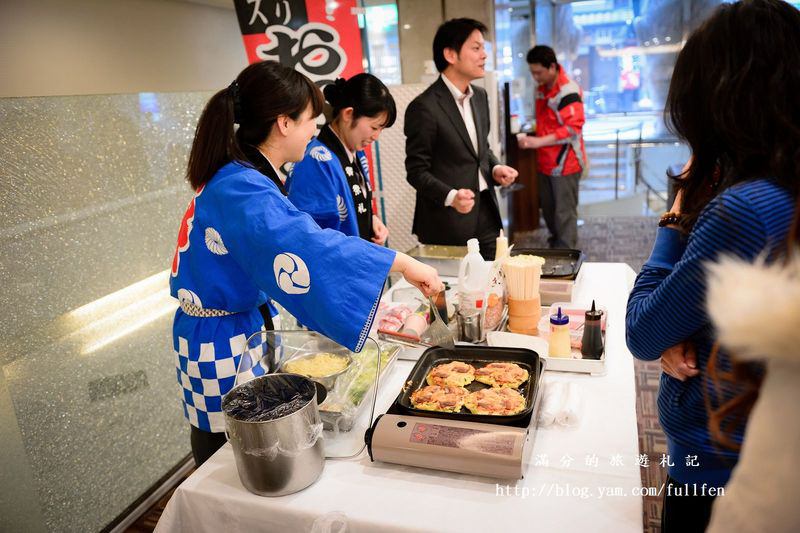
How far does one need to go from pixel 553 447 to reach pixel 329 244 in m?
0.68

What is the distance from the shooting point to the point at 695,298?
97 centimetres

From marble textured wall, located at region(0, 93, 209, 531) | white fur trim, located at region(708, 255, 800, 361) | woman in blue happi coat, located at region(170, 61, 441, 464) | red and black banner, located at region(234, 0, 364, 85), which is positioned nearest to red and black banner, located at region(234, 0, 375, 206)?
red and black banner, located at region(234, 0, 364, 85)

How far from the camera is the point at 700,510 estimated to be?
1140 mm

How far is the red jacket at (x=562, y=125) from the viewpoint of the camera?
4.91 m

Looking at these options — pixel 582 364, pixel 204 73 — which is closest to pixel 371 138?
pixel 204 73

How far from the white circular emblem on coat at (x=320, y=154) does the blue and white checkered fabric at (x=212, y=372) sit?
100 cm

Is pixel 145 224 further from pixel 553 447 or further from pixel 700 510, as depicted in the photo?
pixel 700 510

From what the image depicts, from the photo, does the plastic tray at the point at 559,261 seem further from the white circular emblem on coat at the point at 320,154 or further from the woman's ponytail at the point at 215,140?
the woman's ponytail at the point at 215,140

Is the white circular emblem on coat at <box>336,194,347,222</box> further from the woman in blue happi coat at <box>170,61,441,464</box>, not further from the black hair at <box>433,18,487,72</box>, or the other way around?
the black hair at <box>433,18,487,72</box>

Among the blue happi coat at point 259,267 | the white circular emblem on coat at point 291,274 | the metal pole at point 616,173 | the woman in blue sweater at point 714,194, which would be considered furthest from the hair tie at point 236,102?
the metal pole at point 616,173

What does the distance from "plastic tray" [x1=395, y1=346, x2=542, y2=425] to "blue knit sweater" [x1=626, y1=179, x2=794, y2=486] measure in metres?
0.31

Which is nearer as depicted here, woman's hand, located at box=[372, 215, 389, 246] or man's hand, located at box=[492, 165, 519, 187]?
woman's hand, located at box=[372, 215, 389, 246]

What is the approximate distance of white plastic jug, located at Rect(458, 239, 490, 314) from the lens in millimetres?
1797

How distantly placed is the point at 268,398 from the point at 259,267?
0.31 metres
